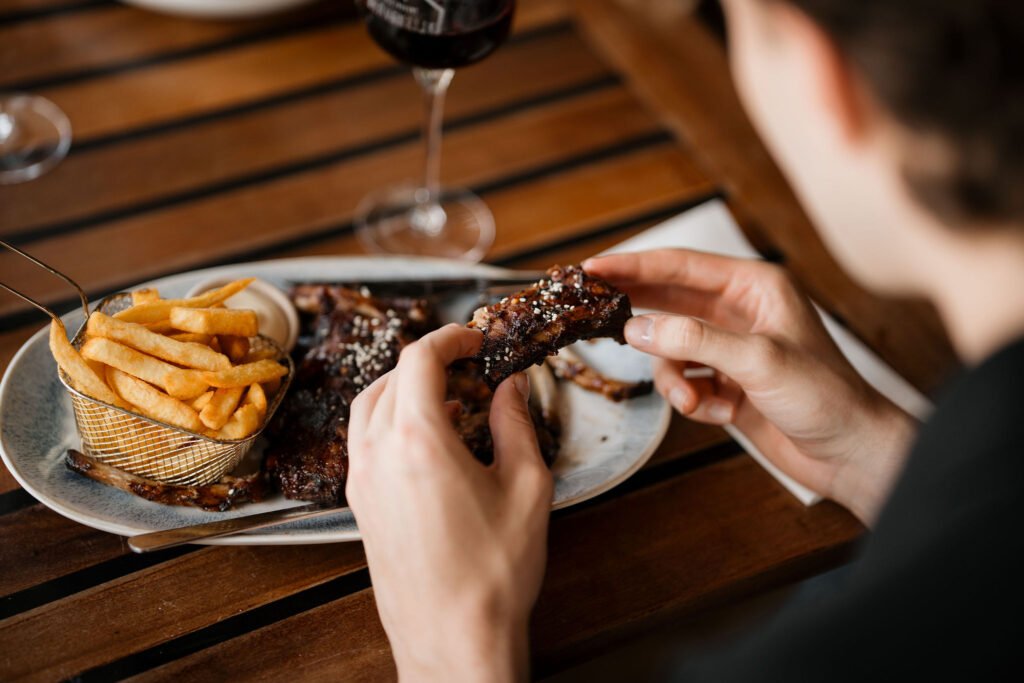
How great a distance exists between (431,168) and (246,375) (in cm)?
104

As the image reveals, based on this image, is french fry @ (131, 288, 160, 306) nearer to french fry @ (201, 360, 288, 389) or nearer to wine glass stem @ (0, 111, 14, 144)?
french fry @ (201, 360, 288, 389)

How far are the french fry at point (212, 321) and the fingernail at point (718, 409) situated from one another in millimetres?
1080

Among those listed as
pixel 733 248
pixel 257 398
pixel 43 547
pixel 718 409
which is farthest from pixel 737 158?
pixel 43 547

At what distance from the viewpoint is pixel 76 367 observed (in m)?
1.59

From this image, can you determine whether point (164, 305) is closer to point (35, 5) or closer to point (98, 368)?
point (98, 368)

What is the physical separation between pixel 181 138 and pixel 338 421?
4.22 feet

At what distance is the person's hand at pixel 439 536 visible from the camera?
139cm

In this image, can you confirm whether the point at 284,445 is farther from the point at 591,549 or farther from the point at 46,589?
the point at 591,549

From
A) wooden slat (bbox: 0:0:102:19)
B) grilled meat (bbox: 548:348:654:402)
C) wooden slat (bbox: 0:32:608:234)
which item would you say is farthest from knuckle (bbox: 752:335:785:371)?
wooden slat (bbox: 0:0:102:19)

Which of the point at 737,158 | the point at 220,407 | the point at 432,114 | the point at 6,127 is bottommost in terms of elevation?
the point at 6,127

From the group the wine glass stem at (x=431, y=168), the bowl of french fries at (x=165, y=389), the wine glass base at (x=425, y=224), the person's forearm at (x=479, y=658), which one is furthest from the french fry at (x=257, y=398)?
the wine glass stem at (x=431, y=168)

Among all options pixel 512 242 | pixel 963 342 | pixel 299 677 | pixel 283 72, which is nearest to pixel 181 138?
pixel 283 72

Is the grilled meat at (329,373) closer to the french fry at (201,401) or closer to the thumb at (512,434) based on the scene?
the french fry at (201,401)

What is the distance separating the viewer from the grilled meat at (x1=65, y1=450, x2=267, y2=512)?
1.67 m
